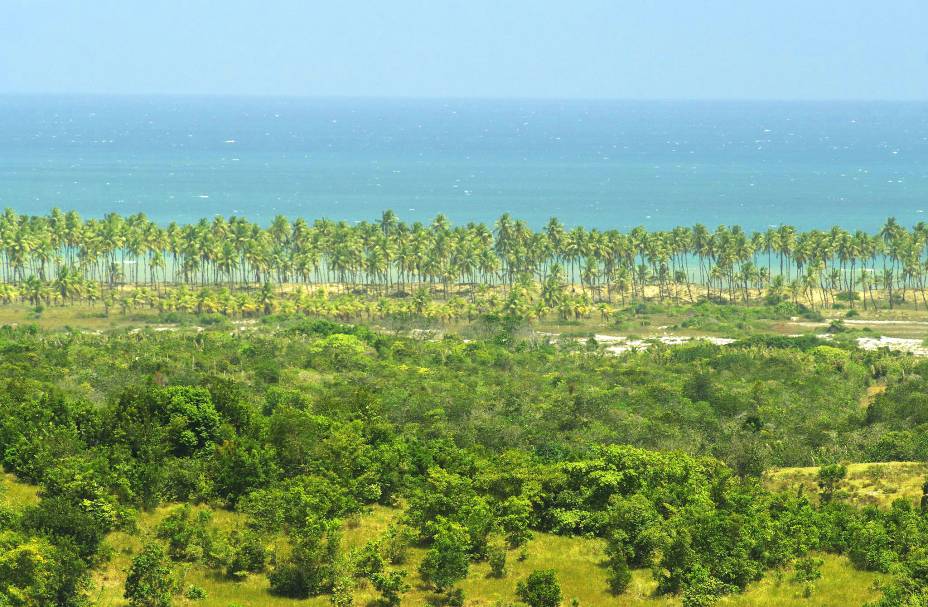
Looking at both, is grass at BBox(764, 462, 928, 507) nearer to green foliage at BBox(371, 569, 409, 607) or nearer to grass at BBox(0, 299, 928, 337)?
green foliage at BBox(371, 569, 409, 607)

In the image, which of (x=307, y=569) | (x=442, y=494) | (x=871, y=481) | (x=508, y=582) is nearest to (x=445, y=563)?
(x=508, y=582)

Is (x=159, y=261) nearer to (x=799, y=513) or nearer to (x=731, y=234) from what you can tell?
(x=731, y=234)

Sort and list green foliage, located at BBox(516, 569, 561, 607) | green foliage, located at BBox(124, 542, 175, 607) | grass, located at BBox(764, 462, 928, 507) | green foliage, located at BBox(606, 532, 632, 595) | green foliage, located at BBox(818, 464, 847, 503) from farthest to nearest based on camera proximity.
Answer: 1. green foliage, located at BBox(818, 464, 847, 503)
2. grass, located at BBox(764, 462, 928, 507)
3. green foliage, located at BBox(606, 532, 632, 595)
4. green foliage, located at BBox(516, 569, 561, 607)
5. green foliage, located at BBox(124, 542, 175, 607)

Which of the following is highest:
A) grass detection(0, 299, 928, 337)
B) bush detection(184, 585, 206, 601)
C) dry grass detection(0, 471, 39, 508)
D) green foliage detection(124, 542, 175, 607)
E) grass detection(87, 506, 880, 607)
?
grass detection(0, 299, 928, 337)

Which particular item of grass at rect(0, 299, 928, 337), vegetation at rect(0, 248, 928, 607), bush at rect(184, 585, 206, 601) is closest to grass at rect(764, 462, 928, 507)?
vegetation at rect(0, 248, 928, 607)

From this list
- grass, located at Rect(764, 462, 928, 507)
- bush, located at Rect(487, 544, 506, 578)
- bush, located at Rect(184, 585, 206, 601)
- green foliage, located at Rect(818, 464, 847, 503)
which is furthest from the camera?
green foliage, located at Rect(818, 464, 847, 503)

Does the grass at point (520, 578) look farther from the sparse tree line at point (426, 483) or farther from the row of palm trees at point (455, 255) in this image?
the row of palm trees at point (455, 255)

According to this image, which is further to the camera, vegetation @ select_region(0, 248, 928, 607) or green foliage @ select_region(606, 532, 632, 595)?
green foliage @ select_region(606, 532, 632, 595)
